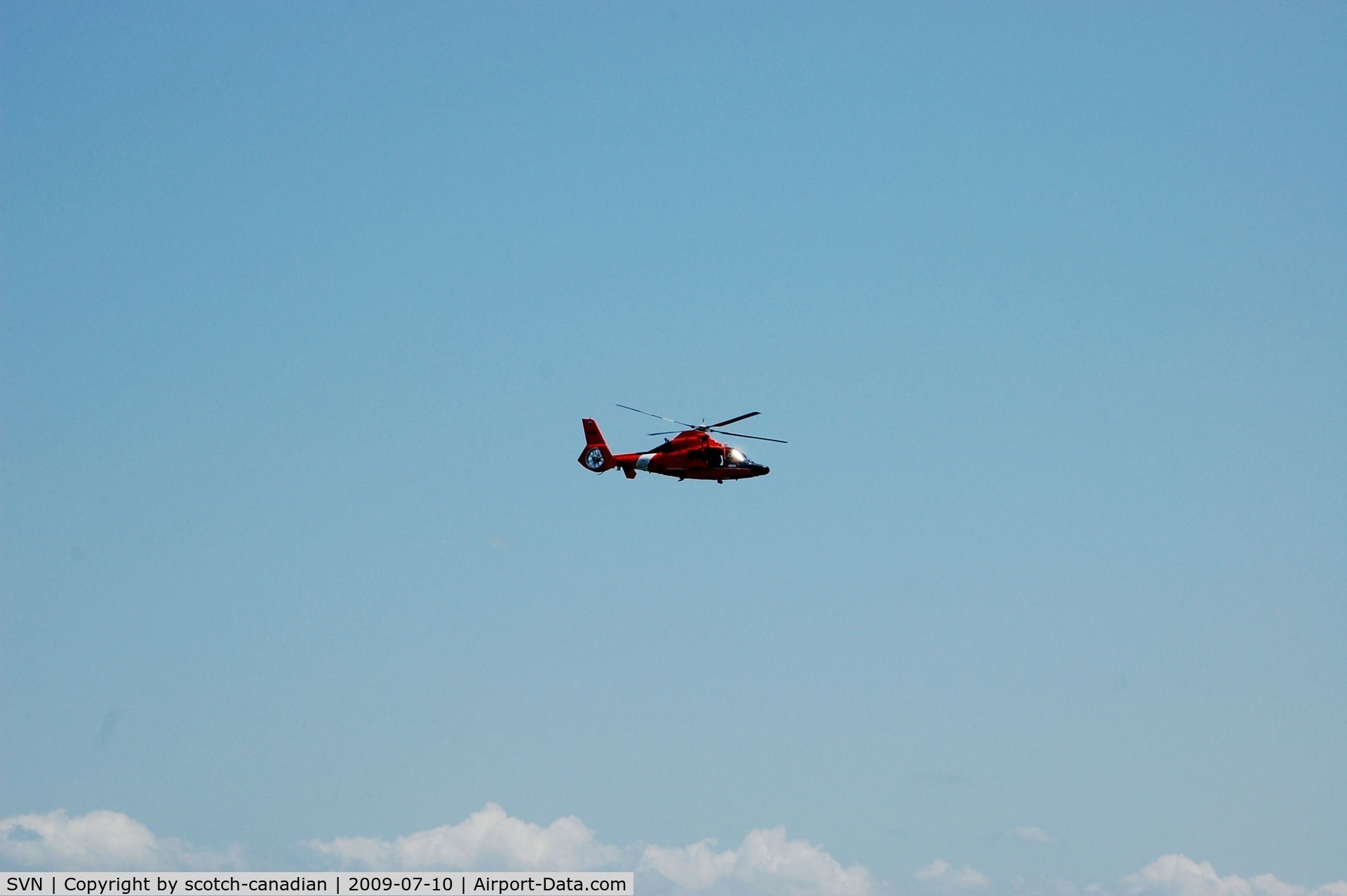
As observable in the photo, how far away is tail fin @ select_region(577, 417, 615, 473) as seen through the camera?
436 ft

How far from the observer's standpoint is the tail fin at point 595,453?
132750 mm

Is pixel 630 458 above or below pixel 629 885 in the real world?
above

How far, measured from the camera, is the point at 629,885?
4818 inches

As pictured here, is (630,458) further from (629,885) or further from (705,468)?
(629,885)

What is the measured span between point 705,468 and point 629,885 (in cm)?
3363

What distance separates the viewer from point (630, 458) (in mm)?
131250

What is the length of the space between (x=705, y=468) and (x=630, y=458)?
24.3ft

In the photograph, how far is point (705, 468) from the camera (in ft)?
418

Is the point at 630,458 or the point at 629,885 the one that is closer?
the point at 629,885

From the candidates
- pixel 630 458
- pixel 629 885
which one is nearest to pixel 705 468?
pixel 630 458

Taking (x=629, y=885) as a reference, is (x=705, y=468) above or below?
above

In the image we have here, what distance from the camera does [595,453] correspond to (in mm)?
133000
